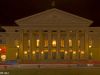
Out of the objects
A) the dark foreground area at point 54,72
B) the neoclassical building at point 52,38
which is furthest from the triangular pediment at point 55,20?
the dark foreground area at point 54,72

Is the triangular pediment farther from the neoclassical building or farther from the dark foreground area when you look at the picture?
the dark foreground area

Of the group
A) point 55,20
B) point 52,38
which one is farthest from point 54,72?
point 52,38

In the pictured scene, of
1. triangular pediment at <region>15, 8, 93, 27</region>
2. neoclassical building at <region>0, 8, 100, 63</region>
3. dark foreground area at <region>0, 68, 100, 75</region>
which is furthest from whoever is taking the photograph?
neoclassical building at <region>0, 8, 100, 63</region>

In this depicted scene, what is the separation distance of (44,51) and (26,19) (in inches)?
420

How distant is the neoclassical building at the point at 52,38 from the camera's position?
105125 millimetres

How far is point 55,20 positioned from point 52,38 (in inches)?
226

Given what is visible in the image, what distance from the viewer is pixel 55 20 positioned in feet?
346

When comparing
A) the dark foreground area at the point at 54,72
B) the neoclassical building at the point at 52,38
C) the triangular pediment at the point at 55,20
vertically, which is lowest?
the dark foreground area at the point at 54,72

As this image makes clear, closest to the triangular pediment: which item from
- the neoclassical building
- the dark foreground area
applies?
the neoclassical building

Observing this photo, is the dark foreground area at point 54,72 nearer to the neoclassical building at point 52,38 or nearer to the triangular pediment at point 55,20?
the neoclassical building at point 52,38

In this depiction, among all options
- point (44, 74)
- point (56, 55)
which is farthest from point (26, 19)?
point (44, 74)

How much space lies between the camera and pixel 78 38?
106375mm

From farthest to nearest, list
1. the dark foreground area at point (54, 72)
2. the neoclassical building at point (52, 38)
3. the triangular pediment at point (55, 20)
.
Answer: the neoclassical building at point (52, 38) → the triangular pediment at point (55, 20) → the dark foreground area at point (54, 72)

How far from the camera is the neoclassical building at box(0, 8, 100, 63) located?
4139 inches
